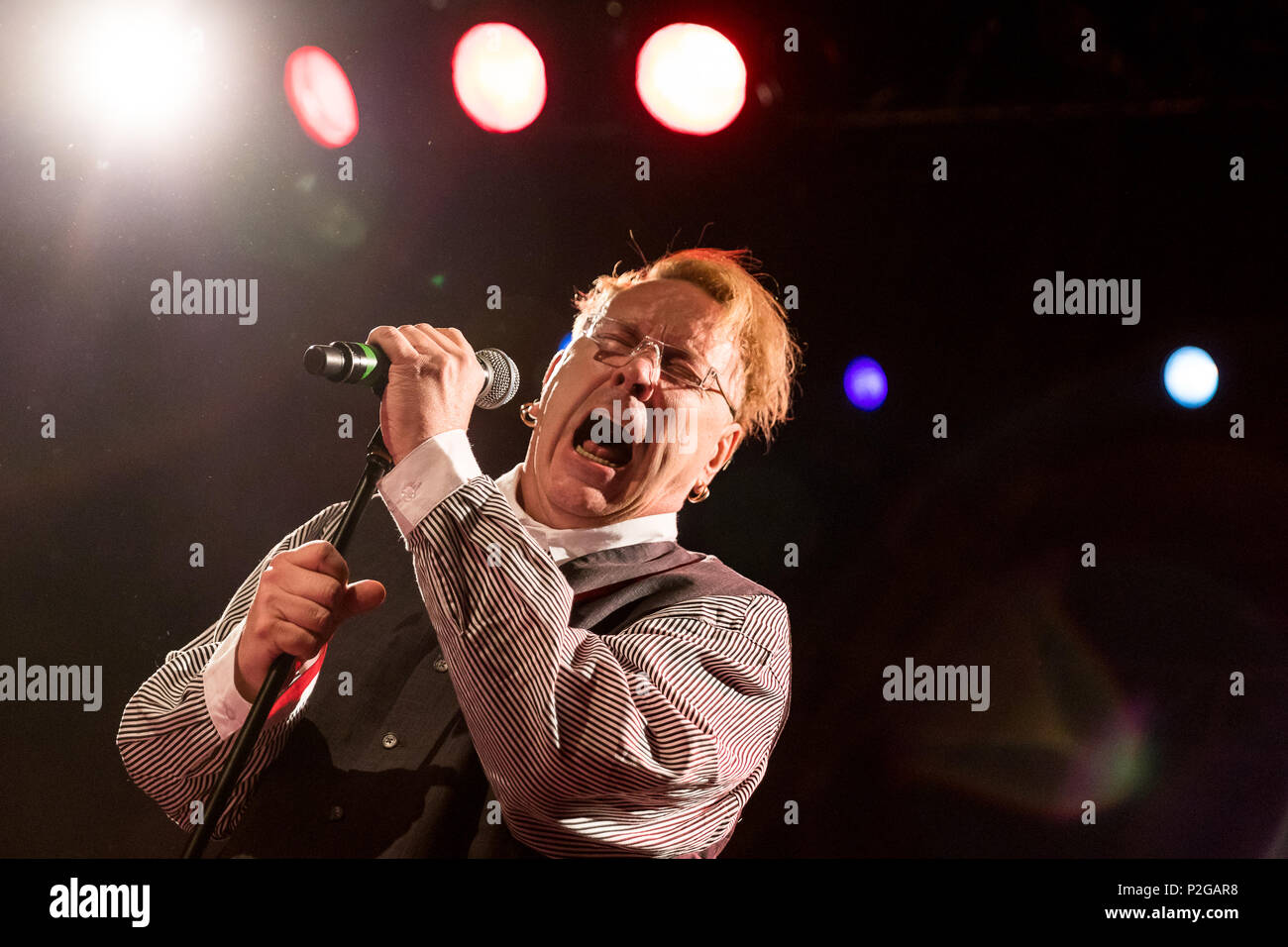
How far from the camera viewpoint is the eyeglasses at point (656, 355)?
190cm

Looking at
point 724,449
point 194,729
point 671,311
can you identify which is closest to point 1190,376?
point 724,449

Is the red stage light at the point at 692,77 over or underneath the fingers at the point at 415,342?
over

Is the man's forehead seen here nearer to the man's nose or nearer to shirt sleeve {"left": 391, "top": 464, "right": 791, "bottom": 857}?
the man's nose

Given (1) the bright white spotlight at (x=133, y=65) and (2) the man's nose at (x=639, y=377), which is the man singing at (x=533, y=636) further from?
(1) the bright white spotlight at (x=133, y=65)

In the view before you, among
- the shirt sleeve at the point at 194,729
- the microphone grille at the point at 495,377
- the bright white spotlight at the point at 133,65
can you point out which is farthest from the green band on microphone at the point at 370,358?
the bright white spotlight at the point at 133,65

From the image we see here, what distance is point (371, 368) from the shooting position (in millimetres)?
1330

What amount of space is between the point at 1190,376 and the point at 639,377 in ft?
4.06

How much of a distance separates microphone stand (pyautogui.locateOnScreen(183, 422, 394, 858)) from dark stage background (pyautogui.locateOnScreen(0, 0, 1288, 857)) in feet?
2.24

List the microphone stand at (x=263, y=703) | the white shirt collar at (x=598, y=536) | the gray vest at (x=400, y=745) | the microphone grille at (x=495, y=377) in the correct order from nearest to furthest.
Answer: the microphone stand at (x=263, y=703), the microphone grille at (x=495, y=377), the gray vest at (x=400, y=745), the white shirt collar at (x=598, y=536)

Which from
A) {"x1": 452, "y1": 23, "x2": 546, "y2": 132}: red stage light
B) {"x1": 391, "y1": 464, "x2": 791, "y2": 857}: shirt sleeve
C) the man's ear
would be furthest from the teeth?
{"x1": 452, "y1": 23, "x2": 546, "y2": 132}: red stage light

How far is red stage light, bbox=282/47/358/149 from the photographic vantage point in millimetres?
2176

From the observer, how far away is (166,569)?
2.11 metres
